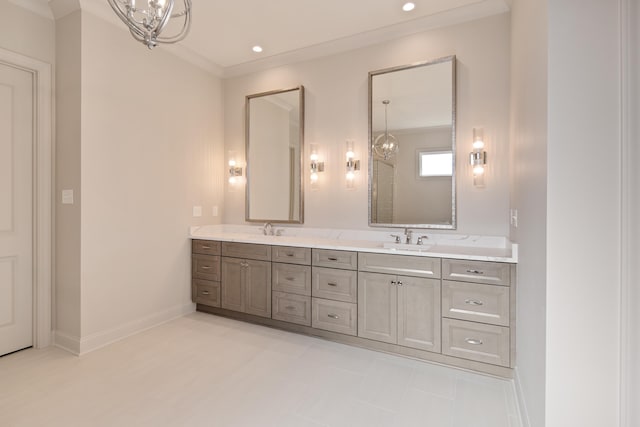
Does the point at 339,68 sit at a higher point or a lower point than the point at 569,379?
higher

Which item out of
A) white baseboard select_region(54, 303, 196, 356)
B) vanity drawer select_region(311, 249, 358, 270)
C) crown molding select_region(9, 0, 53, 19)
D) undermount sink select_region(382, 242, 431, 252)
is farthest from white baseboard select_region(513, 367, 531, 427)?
crown molding select_region(9, 0, 53, 19)

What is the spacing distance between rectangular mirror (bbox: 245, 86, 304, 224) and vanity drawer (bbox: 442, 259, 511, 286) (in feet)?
5.67

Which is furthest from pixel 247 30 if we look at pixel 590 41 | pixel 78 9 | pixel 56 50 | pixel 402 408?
pixel 402 408

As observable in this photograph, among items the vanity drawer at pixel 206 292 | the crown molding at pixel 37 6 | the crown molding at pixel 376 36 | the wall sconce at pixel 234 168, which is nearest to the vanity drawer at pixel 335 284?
the vanity drawer at pixel 206 292

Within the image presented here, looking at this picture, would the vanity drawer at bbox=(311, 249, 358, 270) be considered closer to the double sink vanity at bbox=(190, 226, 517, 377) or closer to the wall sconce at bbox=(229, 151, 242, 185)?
the double sink vanity at bbox=(190, 226, 517, 377)

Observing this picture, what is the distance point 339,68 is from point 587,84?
2.60 metres

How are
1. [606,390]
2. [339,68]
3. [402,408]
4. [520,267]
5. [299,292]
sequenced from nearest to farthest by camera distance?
[606,390] < [402,408] < [520,267] < [299,292] < [339,68]

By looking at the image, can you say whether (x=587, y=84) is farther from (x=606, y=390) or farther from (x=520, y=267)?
(x=520, y=267)

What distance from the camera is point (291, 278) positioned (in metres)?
3.07

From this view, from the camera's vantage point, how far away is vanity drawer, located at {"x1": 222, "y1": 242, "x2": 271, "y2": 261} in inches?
126

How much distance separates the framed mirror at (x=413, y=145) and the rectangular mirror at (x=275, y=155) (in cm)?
88

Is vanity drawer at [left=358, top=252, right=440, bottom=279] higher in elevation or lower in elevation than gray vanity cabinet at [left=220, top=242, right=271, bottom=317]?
higher

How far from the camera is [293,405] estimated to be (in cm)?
196

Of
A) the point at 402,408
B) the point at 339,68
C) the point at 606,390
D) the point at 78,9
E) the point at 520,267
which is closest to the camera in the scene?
the point at 606,390
